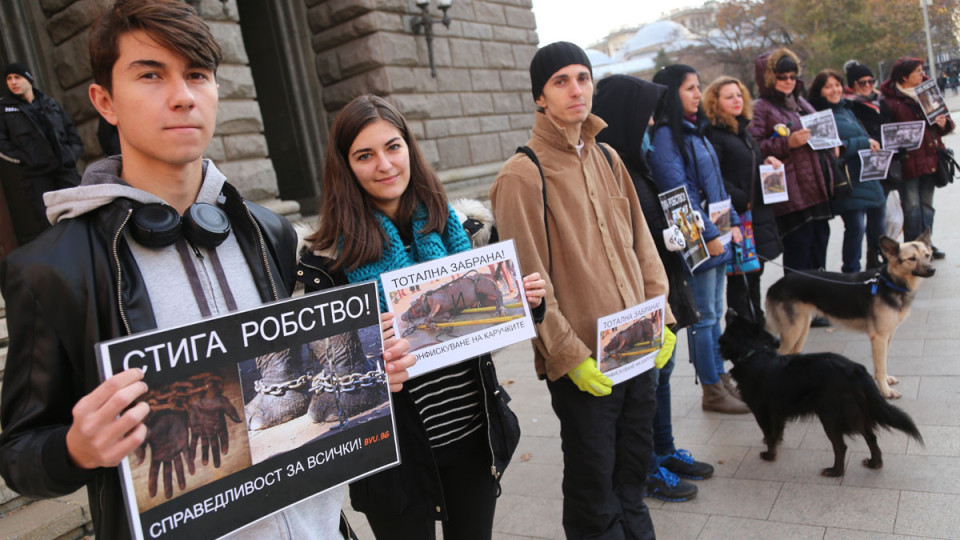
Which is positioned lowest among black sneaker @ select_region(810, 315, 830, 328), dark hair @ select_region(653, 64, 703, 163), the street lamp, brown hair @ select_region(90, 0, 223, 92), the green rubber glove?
black sneaker @ select_region(810, 315, 830, 328)

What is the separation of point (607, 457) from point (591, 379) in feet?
1.20

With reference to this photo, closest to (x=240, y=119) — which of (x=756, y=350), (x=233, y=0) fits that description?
(x=233, y=0)

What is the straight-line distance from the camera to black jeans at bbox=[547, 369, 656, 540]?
8.77 ft

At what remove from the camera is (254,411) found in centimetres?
129

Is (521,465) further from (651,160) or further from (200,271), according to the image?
(200,271)

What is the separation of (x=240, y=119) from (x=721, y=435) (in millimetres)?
5768

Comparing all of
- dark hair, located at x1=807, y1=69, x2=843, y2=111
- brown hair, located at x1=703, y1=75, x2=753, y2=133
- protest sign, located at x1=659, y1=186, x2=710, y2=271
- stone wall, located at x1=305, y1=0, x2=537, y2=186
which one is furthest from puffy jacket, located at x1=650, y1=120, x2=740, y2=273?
stone wall, located at x1=305, y1=0, x2=537, y2=186

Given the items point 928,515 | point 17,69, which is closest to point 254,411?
point 928,515

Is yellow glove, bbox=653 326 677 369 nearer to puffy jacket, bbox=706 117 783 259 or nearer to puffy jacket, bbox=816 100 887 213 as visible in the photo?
puffy jacket, bbox=706 117 783 259

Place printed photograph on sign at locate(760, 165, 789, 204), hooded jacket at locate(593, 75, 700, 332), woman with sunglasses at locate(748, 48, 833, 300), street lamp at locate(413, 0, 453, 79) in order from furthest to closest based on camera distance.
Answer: street lamp at locate(413, 0, 453, 79), woman with sunglasses at locate(748, 48, 833, 300), printed photograph on sign at locate(760, 165, 789, 204), hooded jacket at locate(593, 75, 700, 332)

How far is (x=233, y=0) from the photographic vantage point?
7023 millimetres

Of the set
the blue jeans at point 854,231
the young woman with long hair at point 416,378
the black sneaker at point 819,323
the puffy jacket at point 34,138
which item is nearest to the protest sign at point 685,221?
the young woman with long hair at point 416,378

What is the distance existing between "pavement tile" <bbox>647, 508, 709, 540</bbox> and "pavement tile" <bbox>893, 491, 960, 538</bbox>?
0.88m

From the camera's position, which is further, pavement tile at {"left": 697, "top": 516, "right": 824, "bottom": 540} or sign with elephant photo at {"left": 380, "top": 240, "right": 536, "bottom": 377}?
pavement tile at {"left": 697, "top": 516, "right": 824, "bottom": 540}
